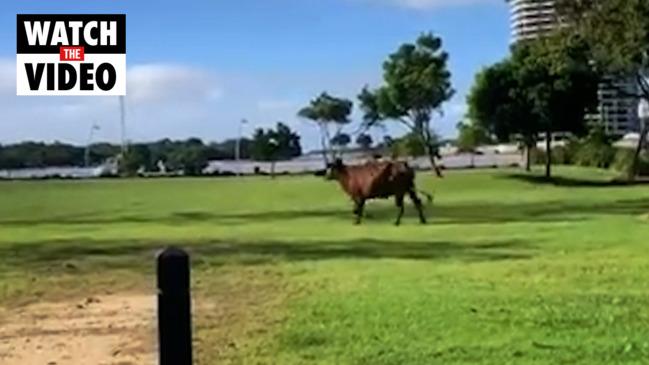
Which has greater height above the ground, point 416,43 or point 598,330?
point 416,43

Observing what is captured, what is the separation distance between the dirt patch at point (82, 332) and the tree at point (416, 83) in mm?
65198

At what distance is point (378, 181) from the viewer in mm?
37844

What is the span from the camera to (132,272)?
69.7 feet

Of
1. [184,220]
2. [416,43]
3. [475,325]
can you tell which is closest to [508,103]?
[416,43]

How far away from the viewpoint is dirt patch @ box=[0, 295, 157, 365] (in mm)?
11742

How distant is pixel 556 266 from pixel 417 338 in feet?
27.0

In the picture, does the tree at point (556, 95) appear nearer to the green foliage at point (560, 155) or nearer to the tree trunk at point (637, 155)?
the tree trunk at point (637, 155)

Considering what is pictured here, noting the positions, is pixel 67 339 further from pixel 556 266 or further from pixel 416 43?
pixel 416 43

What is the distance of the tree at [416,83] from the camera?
8212cm

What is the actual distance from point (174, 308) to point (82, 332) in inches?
320

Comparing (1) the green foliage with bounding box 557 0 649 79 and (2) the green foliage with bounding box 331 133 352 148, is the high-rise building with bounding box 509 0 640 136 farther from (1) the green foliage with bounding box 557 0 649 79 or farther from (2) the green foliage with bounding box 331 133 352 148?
(2) the green foliage with bounding box 331 133 352 148

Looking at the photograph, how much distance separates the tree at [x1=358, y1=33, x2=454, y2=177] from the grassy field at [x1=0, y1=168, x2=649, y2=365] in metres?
35.9

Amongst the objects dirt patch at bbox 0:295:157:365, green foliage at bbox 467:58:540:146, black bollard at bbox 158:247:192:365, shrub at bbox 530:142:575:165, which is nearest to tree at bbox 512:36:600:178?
green foliage at bbox 467:58:540:146

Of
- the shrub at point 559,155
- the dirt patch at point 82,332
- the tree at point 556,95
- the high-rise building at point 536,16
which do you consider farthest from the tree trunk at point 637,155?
the dirt patch at point 82,332
